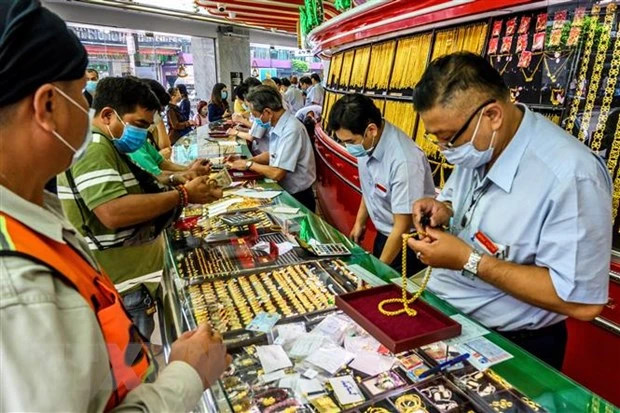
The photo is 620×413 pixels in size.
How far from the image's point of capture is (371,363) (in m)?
1.25

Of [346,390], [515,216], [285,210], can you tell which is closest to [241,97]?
[285,210]

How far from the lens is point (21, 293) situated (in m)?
0.60

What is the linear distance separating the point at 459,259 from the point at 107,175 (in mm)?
1481

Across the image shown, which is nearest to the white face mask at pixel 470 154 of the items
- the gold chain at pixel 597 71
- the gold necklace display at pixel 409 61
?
the gold chain at pixel 597 71

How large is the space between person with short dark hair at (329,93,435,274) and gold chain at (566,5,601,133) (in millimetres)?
812

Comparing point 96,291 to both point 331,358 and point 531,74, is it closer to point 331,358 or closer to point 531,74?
point 331,358

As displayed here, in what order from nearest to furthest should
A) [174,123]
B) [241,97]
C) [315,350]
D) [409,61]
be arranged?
1. [315,350]
2. [409,61]
3. [241,97]
4. [174,123]

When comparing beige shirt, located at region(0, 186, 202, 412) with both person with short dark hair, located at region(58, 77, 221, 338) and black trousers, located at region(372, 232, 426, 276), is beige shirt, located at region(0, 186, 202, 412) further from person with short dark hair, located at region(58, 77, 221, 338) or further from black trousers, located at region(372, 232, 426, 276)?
black trousers, located at region(372, 232, 426, 276)

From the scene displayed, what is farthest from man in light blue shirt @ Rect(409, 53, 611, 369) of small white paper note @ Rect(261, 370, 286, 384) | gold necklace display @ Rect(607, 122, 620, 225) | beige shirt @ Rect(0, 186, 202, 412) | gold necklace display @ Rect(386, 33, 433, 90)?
gold necklace display @ Rect(386, 33, 433, 90)

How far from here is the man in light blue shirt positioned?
1.26 metres

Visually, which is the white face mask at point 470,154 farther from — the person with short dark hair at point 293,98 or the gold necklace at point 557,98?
the person with short dark hair at point 293,98

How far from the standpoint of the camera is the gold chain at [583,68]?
2.21m

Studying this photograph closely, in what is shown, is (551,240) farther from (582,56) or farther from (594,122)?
(582,56)

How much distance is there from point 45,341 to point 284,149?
10.7 feet
